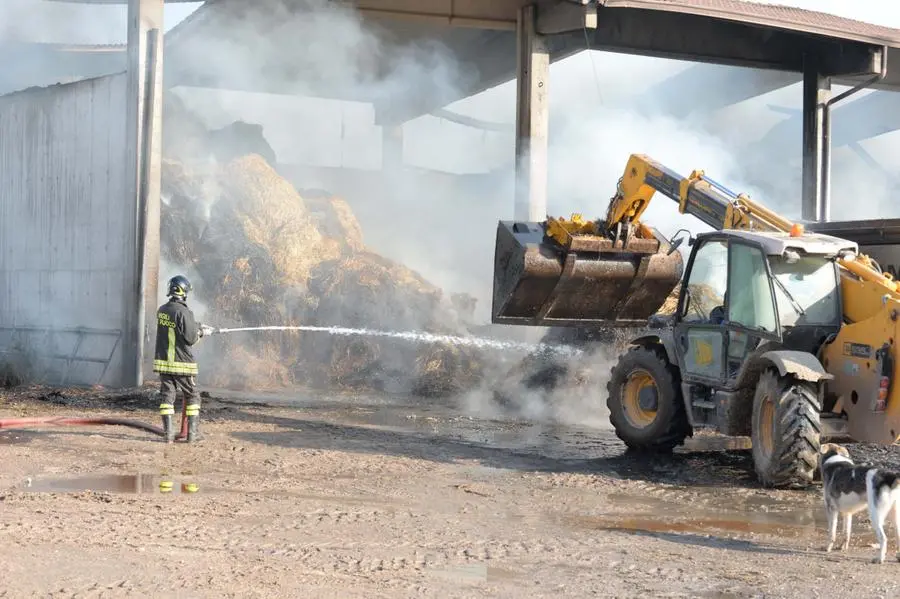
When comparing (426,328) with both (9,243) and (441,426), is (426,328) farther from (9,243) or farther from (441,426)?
(9,243)

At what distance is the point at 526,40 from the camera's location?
19.2m

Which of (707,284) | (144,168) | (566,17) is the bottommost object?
(707,284)

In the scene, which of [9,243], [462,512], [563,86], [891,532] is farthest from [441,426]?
[563,86]

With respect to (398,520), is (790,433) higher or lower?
higher

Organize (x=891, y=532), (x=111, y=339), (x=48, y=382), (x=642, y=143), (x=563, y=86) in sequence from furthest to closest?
(x=563, y=86), (x=642, y=143), (x=48, y=382), (x=111, y=339), (x=891, y=532)

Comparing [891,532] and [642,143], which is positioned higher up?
[642,143]

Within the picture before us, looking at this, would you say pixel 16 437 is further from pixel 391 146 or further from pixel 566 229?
pixel 391 146

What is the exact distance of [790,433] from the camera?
875cm

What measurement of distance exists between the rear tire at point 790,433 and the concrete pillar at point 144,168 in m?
10.3

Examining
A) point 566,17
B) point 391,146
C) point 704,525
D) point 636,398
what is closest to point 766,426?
point 704,525

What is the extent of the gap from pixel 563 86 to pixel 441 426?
1685 cm

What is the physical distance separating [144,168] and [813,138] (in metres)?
13.6

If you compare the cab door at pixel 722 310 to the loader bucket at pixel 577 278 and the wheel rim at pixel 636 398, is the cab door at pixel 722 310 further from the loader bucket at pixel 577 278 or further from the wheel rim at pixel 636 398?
the loader bucket at pixel 577 278

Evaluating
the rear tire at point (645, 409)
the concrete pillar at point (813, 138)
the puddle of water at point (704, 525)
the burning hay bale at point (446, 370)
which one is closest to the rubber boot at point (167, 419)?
the rear tire at point (645, 409)
